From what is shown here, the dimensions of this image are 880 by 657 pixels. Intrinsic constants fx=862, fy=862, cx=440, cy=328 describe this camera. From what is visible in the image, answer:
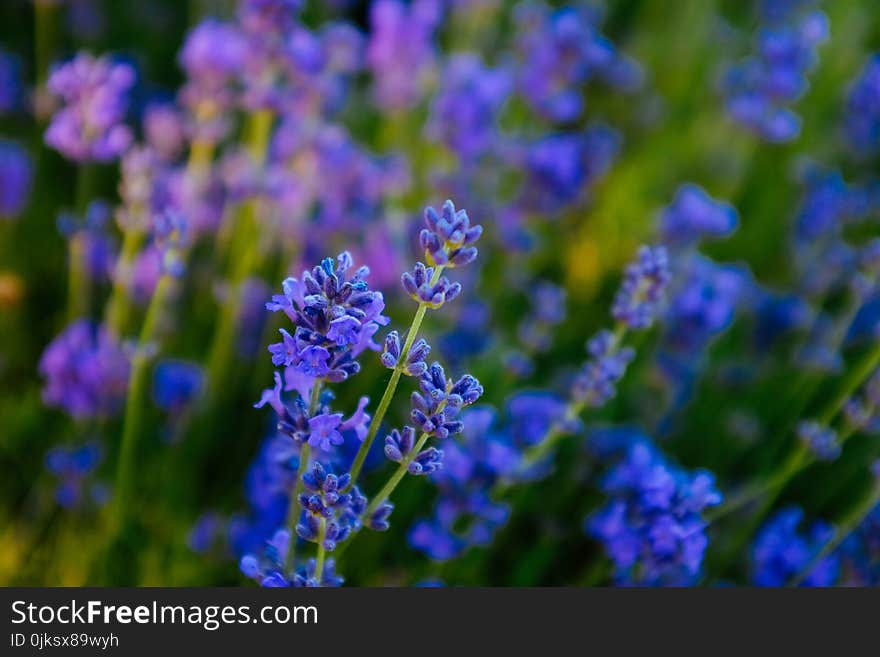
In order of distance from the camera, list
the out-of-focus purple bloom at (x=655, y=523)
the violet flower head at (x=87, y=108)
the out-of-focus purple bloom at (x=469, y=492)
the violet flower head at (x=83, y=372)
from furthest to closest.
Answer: the violet flower head at (x=83, y=372), the violet flower head at (x=87, y=108), the out-of-focus purple bloom at (x=469, y=492), the out-of-focus purple bloom at (x=655, y=523)

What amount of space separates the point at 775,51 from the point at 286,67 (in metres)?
1.68

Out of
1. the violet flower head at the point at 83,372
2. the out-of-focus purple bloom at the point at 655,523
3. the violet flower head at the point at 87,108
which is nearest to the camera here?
the out-of-focus purple bloom at the point at 655,523

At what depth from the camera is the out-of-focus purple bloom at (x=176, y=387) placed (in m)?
2.23

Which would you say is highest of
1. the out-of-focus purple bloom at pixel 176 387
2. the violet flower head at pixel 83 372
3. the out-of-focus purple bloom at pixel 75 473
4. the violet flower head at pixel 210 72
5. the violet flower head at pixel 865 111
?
the violet flower head at pixel 865 111

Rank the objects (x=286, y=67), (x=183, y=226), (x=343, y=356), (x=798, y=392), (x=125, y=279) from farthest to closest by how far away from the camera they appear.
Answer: (x=798, y=392)
(x=286, y=67)
(x=125, y=279)
(x=183, y=226)
(x=343, y=356)

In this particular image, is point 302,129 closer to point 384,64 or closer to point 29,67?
point 384,64

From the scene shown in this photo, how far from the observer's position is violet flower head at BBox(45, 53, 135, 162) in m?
1.90

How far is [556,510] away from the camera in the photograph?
2.34 metres

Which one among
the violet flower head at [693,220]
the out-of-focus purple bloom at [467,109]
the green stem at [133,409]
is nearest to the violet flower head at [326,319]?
the green stem at [133,409]

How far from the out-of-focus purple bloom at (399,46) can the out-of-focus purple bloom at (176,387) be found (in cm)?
112

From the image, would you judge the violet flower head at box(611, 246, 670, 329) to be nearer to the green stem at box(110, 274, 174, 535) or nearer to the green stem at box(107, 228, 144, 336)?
the green stem at box(110, 274, 174, 535)

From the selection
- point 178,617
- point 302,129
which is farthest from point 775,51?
point 178,617

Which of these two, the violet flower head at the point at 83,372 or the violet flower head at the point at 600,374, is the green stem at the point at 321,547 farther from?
the violet flower head at the point at 83,372

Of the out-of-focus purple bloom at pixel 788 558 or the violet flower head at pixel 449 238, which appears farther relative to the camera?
the out-of-focus purple bloom at pixel 788 558
